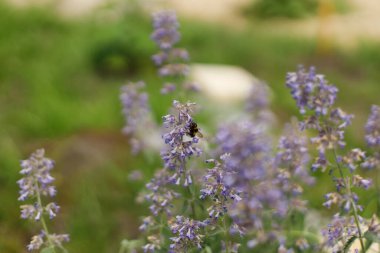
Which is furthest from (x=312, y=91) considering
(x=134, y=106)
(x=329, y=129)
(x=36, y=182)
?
A: (x=134, y=106)

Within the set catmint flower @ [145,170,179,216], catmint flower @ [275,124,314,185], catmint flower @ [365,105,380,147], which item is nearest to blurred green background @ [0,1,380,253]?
catmint flower @ [145,170,179,216]

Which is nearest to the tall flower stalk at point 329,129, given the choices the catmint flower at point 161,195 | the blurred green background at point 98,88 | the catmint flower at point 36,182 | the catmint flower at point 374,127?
the catmint flower at point 374,127

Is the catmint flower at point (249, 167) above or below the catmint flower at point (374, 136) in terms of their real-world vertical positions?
below

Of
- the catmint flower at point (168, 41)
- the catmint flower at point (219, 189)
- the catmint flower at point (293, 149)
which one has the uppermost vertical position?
the catmint flower at point (168, 41)

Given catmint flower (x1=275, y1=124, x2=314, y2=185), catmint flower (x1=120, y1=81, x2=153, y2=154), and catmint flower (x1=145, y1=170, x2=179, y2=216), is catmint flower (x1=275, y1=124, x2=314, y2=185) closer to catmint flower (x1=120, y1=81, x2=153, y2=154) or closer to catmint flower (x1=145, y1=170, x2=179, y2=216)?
catmint flower (x1=145, y1=170, x2=179, y2=216)

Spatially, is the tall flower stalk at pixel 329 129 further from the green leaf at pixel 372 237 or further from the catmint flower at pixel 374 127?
the catmint flower at pixel 374 127

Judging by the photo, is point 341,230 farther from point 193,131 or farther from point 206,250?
point 193,131

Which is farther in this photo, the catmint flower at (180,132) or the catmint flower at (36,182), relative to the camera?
the catmint flower at (36,182)
